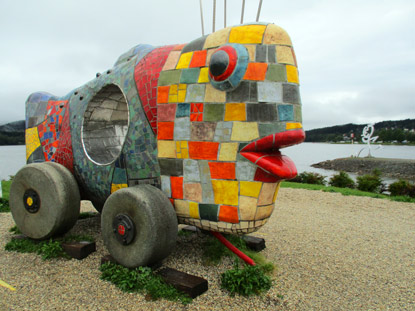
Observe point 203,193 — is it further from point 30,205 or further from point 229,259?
point 30,205

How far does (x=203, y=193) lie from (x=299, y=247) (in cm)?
250

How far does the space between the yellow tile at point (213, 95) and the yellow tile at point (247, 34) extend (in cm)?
51

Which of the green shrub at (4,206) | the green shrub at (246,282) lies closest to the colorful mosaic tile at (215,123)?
the green shrub at (246,282)

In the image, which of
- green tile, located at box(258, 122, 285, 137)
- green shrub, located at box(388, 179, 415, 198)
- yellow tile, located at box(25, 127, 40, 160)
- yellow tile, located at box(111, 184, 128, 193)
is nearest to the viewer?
green tile, located at box(258, 122, 285, 137)

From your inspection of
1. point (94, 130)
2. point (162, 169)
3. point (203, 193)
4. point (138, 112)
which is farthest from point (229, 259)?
point (94, 130)

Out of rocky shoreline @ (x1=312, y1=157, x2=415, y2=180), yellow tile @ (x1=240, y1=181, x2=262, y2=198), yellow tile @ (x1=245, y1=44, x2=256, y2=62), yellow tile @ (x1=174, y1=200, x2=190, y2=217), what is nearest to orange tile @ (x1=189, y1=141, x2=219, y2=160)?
yellow tile @ (x1=240, y1=181, x2=262, y2=198)

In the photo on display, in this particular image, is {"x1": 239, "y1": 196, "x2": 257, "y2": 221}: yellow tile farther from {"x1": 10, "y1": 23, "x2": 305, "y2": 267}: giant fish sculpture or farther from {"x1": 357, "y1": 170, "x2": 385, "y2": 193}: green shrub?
{"x1": 357, "y1": 170, "x2": 385, "y2": 193}: green shrub

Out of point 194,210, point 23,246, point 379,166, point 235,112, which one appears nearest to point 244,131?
point 235,112

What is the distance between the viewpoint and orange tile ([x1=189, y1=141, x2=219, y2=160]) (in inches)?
128

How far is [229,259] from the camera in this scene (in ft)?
13.6

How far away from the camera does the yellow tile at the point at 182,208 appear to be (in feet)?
11.3

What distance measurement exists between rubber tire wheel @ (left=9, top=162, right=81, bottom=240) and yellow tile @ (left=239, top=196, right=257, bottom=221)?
2356 mm

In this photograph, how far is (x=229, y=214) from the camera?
3.22 metres

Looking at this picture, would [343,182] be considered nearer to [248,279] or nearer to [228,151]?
[248,279]
